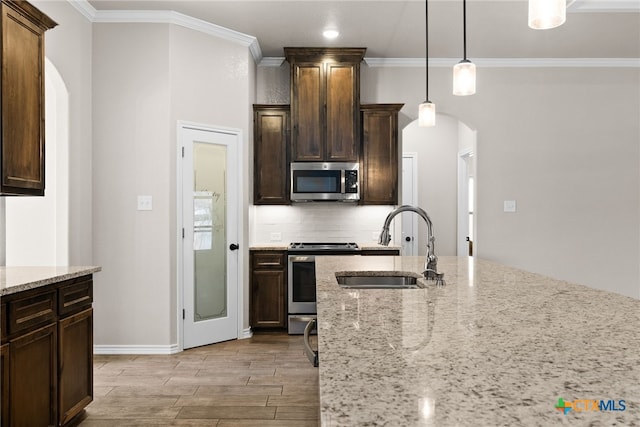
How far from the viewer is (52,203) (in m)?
3.63

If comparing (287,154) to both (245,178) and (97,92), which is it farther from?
(97,92)

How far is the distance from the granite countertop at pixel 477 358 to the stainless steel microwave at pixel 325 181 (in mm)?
3363

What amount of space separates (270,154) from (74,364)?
289cm

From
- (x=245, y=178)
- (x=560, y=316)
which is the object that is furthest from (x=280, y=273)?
(x=560, y=316)

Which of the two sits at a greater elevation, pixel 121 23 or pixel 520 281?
pixel 121 23

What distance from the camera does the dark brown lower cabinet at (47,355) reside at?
6.80 feet

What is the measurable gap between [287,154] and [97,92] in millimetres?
1860

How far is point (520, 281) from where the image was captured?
1975mm

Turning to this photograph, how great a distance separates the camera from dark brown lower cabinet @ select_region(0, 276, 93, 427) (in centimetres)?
207

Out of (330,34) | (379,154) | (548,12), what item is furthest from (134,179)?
(548,12)

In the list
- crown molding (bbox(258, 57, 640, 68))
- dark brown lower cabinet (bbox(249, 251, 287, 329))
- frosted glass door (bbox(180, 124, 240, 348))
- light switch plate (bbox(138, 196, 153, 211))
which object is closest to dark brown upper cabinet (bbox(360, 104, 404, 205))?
crown molding (bbox(258, 57, 640, 68))

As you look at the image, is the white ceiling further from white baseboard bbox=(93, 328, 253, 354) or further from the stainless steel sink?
white baseboard bbox=(93, 328, 253, 354)

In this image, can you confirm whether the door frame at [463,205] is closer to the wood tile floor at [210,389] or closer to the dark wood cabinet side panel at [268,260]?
the dark wood cabinet side panel at [268,260]

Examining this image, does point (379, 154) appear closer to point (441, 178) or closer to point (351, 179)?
point (351, 179)
